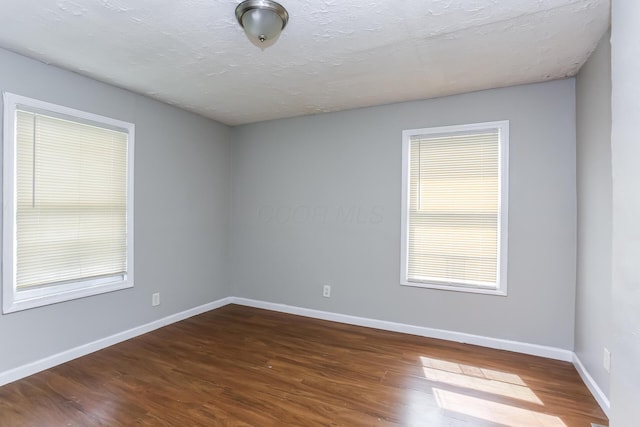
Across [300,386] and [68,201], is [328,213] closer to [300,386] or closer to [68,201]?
[300,386]

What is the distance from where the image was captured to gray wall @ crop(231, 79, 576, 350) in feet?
9.15

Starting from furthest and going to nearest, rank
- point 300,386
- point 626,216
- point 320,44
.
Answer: point 300,386
point 320,44
point 626,216

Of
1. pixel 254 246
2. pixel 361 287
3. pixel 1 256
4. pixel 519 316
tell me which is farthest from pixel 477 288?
pixel 1 256

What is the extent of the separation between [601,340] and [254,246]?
355cm

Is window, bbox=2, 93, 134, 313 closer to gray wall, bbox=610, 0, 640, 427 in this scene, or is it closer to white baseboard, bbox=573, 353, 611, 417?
gray wall, bbox=610, 0, 640, 427

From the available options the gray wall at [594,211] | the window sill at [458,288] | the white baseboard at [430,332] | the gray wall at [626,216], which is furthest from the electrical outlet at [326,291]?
the gray wall at [626,216]

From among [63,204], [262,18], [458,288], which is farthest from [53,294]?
[458,288]

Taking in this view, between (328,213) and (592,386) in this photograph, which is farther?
(328,213)

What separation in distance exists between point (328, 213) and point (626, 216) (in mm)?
2840

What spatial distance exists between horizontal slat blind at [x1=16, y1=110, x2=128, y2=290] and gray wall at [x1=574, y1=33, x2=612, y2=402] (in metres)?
3.96

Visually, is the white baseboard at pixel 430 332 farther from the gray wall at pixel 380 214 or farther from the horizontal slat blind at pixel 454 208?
the horizontal slat blind at pixel 454 208

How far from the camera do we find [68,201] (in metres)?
2.70

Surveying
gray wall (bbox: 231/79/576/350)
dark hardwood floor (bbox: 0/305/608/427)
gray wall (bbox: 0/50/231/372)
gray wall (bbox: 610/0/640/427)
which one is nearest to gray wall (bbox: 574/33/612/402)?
gray wall (bbox: 231/79/576/350)

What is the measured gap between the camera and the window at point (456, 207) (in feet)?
9.84
